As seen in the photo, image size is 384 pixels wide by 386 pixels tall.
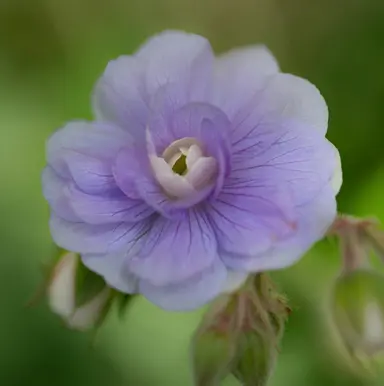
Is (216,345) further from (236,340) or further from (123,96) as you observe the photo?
(123,96)

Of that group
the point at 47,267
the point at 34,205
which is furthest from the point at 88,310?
the point at 34,205

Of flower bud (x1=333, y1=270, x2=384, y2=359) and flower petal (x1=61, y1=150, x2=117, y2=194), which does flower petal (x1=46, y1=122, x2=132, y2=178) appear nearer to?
flower petal (x1=61, y1=150, x2=117, y2=194)

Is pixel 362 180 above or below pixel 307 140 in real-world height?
below

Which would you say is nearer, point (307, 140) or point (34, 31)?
point (307, 140)

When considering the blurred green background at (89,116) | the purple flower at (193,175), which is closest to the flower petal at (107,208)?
the purple flower at (193,175)

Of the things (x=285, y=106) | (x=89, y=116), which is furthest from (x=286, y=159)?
(x=89, y=116)

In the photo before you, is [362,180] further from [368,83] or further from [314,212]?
[314,212]
